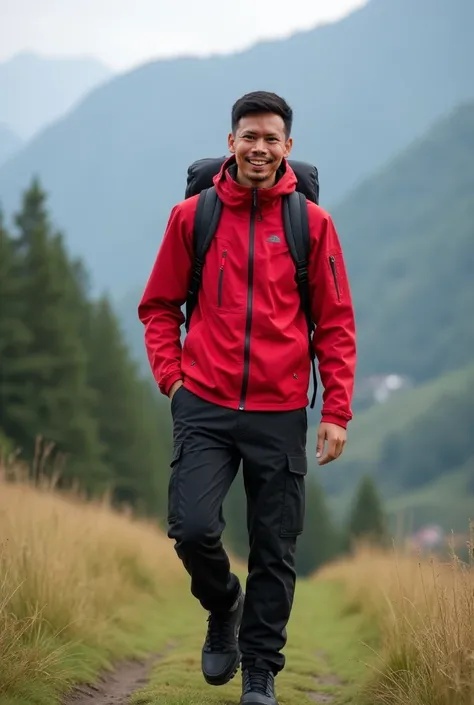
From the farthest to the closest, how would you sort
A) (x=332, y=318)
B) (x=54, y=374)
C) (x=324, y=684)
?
(x=54, y=374)
(x=324, y=684)
(x=332, y=318)

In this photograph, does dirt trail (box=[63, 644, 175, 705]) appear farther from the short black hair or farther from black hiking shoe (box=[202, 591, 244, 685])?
the short black hair

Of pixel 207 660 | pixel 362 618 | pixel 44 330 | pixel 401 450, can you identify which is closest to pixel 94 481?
pixel 44 330

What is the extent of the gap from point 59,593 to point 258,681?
64.5 inches

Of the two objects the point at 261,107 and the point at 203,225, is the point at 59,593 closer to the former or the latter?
the point at 203,225

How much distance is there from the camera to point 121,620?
7.71 meters

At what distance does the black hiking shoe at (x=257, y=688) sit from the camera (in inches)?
182

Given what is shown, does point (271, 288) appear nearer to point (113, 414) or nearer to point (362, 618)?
point (362, 618)

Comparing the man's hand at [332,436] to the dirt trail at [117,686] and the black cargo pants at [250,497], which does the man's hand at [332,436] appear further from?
the dirt trail at [117,686]

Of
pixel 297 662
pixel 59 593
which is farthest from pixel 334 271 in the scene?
pixel 297 662

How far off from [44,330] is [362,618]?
3068 centimetres

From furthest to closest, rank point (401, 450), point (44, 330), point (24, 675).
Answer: point (401, 450) < point (44, 330) < point (24, 675)

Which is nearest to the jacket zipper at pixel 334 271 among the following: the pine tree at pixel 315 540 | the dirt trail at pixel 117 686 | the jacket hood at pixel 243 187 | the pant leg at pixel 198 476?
the jacket hood at pixel 243 187

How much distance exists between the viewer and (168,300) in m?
4.96

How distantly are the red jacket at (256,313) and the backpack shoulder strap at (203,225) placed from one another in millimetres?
32
